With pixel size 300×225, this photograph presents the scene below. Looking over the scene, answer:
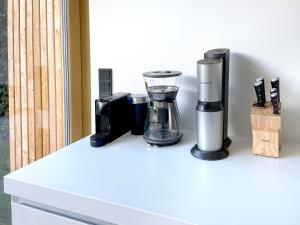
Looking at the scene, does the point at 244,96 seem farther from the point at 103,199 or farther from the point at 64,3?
the point at 64,3

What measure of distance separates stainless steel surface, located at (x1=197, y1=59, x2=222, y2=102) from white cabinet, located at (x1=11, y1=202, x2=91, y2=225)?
50cm

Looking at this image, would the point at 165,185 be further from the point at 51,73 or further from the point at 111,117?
the point at 51,73

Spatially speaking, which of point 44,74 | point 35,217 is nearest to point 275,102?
point 35,217

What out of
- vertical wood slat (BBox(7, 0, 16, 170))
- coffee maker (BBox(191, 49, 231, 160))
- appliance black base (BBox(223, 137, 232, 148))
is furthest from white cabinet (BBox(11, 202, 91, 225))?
vertical wood slat (BBox(7, 0, 16, 170))

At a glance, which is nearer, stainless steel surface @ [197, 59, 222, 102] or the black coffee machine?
stainless steel surface @ [197, 59, 222, 102]

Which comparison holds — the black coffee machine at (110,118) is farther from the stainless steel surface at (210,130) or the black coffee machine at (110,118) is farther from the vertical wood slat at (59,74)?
the vertical wood slat at (59,74)

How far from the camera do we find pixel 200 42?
126 cm

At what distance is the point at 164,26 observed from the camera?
1.31 meters

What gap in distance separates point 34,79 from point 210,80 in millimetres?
1177

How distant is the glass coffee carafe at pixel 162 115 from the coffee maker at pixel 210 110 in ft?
0.48

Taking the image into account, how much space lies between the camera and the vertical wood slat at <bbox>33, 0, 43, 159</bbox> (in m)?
1.79

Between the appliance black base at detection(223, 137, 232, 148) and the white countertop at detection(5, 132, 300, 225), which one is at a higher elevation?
the appliance black base at detection(223, 137, 232, 148)

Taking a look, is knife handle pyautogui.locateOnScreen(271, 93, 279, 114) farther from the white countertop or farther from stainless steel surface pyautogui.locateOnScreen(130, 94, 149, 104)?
stainless steel surface pyautogui.locateOnScreen(130, 94, 149, 104)

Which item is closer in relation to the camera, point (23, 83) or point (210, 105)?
point (210, 105)
